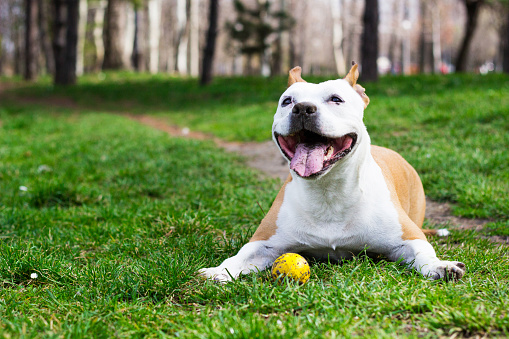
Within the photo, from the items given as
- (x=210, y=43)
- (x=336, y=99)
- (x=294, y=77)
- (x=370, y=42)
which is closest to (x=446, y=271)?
(x=336, y=99)

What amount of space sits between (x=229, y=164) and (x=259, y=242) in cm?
398

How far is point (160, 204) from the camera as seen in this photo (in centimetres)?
515

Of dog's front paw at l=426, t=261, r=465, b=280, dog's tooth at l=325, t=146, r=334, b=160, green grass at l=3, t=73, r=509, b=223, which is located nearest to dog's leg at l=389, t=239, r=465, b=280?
dog's front paw at l=426, t=261, r=465, b=280

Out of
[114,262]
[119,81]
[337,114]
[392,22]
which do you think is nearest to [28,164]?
[114,262]

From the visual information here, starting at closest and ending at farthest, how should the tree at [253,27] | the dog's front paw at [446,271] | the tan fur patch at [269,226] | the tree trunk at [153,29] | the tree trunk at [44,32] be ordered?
the dog's front paw at [446,271], the tan fur patch at [269,226], the tree at [253,27], the tree trunk at [44,32], the tree trunk at [153,29]

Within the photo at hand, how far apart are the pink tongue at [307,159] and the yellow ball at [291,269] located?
1.70 feet

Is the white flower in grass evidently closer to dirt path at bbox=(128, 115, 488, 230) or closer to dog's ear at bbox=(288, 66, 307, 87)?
dirt path at bbox=(128, 115, 488, 230)

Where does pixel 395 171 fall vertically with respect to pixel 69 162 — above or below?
above

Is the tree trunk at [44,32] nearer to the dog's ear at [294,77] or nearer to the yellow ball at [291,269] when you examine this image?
the dog's ear at [294,77]

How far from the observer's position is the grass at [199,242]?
8.06 ft

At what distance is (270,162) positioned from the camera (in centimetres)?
768

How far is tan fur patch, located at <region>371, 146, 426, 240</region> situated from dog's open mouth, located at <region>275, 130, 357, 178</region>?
2.05 feet

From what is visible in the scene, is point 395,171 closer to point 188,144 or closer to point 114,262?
point 114,262

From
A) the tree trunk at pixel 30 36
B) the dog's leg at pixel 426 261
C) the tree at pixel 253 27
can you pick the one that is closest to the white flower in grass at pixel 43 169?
the dog's leg at pixel 426 261
